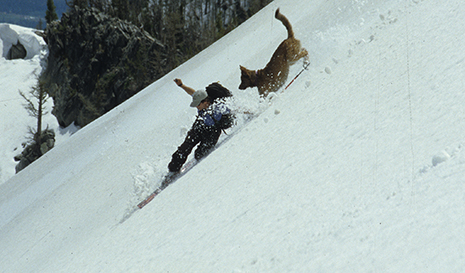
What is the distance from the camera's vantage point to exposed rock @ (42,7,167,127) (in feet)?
128

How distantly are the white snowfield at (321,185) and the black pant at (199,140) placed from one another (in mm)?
445

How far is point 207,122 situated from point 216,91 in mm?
494

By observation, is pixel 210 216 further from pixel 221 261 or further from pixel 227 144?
pixel 227 144

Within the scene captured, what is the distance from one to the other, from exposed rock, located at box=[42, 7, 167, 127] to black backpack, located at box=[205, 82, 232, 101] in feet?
116

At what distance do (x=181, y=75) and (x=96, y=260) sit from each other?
939cm

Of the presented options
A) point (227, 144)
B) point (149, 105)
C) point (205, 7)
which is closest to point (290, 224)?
point (227, 144)

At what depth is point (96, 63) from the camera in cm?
4094

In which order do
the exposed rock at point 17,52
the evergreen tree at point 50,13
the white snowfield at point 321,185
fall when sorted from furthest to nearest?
the evergreen tree at point 50,13 < the exposed rock at point 17,52 < the white snowfield at point 321,185

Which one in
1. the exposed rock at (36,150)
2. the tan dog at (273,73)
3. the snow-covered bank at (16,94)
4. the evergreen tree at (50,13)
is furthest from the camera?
the evergreen tree at (50,13)

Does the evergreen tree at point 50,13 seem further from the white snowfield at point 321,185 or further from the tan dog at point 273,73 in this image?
the tan dog at point 273,73

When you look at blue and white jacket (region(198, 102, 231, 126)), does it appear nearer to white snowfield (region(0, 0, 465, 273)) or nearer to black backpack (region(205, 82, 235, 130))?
black backpack (region(205, 82, 235, 130))

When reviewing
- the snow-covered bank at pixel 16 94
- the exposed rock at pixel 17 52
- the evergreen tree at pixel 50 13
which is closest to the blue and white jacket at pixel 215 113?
the snow-covered bank at pixel 16 94

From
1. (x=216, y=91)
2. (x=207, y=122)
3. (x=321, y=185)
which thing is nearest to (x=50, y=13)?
(x=216, y=91)

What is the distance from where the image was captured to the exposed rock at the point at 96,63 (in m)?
39.1
